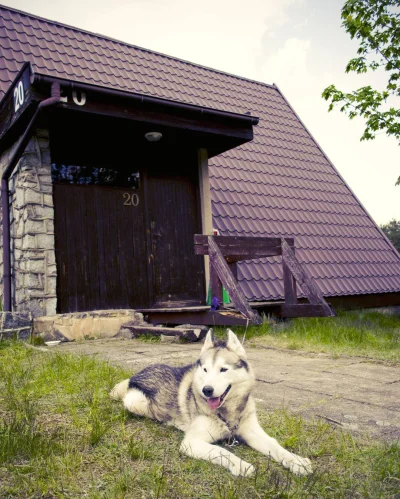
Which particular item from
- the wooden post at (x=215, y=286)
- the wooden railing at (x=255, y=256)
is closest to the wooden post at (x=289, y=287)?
the wooden railing at (x=255, y=256)

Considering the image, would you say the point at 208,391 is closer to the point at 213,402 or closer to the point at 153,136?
the point at 213,402

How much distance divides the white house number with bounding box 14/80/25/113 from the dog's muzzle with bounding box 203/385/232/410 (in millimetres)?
5339

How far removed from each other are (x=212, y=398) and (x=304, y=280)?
4.72 metres

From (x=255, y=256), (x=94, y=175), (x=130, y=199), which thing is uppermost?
(x=94, y=175)

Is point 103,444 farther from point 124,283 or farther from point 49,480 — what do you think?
point 124,283

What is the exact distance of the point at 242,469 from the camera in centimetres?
204

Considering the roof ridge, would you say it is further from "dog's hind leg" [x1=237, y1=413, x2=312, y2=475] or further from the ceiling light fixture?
"dog's hind leg" [x1=237, y1=413, x2=312, y2=475]

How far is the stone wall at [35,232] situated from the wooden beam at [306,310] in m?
3.29

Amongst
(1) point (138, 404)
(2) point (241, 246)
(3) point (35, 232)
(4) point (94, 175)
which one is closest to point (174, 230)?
(4) point (94, 175)

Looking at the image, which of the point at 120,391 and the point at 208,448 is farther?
the point at 120,391

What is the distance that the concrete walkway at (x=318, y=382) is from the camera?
2.88m

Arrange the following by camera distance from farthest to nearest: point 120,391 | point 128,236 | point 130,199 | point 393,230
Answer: point 393,230
point 130,199
point 128,236
point 120,391

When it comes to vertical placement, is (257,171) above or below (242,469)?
above

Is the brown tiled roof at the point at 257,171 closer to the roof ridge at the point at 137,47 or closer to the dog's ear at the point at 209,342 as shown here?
the roof ridge at the point at 137,47
